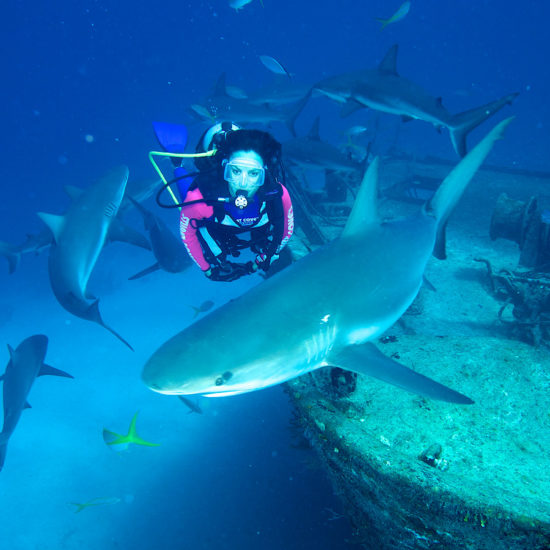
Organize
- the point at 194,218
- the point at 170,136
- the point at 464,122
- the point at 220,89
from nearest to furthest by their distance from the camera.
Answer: the point at 194,218 < the point at 170,136 < the point at 464,122 < the point at 220,89

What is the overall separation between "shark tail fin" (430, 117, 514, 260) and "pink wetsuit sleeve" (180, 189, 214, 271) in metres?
2.81

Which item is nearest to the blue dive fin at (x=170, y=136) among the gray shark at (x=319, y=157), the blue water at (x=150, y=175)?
the gray shark at (x=319, y=157)

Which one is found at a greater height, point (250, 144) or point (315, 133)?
point (315, 133)

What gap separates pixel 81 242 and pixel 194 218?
2.53m

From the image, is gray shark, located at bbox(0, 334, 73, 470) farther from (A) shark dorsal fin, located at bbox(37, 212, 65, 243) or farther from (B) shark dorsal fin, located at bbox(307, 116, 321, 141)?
(B) shark dorsal fin, located at bbox(307, 116, 321, 141)

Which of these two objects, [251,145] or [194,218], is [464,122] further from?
[194,218]

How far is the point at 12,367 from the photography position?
6582 millimetres

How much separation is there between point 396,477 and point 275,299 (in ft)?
4.81

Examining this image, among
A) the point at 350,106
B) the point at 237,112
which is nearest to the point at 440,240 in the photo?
the point at 350,106

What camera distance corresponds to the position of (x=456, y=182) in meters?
3.71

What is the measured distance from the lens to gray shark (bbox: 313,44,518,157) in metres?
6.12

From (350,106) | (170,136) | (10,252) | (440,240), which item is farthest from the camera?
(10,252)

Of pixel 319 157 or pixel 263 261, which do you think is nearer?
pixel 263 261

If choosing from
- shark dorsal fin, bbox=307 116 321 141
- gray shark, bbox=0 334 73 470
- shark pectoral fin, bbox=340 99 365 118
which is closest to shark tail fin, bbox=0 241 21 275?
gray shark, bbox=0 334 73 470
